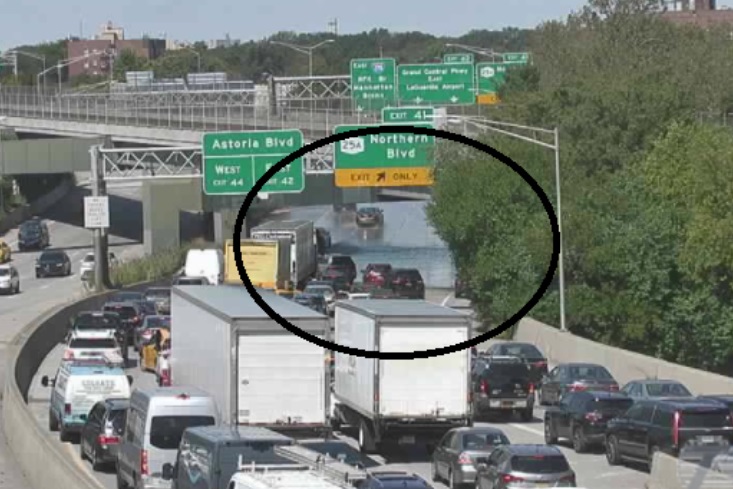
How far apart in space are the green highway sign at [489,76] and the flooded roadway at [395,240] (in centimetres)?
867

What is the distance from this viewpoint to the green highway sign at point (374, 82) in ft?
305

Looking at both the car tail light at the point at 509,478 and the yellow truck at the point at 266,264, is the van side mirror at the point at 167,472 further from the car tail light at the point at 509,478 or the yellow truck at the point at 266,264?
the yellow truck at the point at 266,264

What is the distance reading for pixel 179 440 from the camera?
30.9 metres

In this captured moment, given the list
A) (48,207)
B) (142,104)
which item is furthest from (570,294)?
(48,207)

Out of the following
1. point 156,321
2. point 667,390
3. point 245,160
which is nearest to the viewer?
point 667,390

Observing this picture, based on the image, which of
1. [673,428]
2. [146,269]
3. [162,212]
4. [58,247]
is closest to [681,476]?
[673,428]

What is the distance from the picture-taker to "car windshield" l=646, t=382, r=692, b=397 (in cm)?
4166

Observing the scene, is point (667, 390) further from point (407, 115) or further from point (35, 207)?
point (35, 207)

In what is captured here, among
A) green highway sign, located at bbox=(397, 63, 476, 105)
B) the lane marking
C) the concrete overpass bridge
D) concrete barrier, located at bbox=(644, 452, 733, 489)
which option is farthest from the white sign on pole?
concrete barrier, located at bbox=(644, 452, 733, 489)

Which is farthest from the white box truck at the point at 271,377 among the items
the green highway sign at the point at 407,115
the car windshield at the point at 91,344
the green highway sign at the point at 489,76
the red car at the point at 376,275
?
the green highway sign at the point at 489,76

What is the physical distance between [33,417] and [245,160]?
35.0 meters

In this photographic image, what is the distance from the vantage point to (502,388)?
45.2 metres

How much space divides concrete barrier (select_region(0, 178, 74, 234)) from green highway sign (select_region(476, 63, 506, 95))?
4033 centimetres

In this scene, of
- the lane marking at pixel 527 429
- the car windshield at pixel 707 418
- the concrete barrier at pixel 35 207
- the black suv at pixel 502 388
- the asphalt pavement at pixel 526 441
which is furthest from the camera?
the concrete barrier at pixel 35 207
